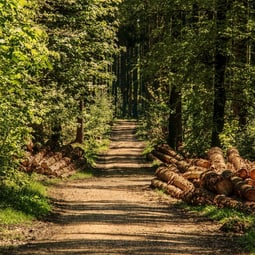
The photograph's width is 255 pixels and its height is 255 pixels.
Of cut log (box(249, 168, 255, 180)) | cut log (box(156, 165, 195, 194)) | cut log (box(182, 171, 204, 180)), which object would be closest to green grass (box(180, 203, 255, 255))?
cut log (box(249, 168, 255, 180))

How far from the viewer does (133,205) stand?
1645cm

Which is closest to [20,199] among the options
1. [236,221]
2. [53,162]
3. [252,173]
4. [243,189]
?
[236,221]

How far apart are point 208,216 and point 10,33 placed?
791cm

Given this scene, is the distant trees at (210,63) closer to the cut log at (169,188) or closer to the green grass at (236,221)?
the cut log at (169,188)

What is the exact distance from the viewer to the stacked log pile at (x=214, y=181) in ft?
47.3

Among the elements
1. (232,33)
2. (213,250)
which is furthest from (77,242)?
(232,33)

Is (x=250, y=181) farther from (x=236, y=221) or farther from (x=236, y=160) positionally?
(x=236, y=160)

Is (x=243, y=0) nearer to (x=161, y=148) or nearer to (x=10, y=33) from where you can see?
(x=161, y=148)

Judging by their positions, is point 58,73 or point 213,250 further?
point 58,73

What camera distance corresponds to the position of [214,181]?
15242 mm

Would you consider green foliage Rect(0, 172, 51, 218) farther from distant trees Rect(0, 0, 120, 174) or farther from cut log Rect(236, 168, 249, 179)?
cut log Rect(236, 168, 249, 179)

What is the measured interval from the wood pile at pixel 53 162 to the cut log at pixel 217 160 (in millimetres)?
7266

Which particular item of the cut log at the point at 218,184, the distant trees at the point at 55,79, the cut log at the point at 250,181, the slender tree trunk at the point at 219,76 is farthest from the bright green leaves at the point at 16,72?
the slender tree trunk at the point at 219,76

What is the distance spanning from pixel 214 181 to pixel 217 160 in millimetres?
3440
